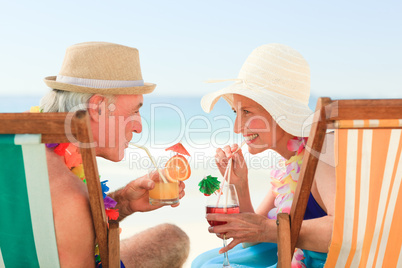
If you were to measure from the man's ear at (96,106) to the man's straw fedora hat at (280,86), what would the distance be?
74 centimetres

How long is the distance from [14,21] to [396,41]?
15273 mm

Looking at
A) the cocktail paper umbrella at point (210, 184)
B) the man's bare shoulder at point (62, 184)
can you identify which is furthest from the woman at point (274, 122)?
the man's bare shoulder at point (62, 184)

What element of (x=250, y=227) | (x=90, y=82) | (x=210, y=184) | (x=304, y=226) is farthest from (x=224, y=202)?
(x=90, y=82)

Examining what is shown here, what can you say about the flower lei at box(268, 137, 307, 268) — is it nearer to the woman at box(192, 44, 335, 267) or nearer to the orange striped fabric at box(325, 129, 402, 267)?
the woman at box(192, 44, 335, 267)

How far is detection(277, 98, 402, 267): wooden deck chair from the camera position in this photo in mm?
1693

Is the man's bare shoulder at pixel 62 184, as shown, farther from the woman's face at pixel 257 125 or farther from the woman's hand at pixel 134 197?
the woman's face at pixel 257 125

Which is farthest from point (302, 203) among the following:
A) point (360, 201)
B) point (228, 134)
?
point (228, 134)

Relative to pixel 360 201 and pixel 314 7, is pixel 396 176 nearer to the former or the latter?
pixel 360 201

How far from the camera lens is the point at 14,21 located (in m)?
18.5

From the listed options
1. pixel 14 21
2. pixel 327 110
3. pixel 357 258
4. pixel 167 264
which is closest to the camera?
pixel 327 110

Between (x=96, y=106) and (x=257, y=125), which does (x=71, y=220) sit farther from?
(x=257, y=125)

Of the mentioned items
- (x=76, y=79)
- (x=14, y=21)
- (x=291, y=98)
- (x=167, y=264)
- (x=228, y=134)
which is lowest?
(x=228, y=134)

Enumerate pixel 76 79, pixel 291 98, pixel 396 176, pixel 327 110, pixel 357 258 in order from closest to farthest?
1. pixel 327 110
2. pixel 396 176
3. pixel 357 258
4. pixel 76 79
5. pixel 291 98

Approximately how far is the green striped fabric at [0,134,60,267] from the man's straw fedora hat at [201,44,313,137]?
137 cm
